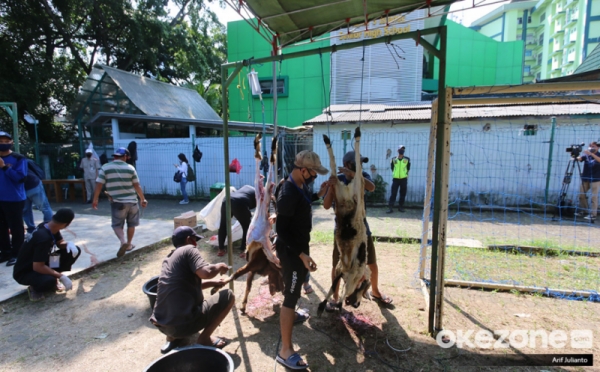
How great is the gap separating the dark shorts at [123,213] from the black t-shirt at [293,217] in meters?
3.49

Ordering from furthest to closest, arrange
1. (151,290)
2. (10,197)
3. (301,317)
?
(10,197), (151,290), (301,317)

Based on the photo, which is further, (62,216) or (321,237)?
(321,237)

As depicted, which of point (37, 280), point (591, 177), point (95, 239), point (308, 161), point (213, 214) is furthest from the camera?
point (591, 177)

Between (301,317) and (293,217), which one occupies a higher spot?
(293,217)

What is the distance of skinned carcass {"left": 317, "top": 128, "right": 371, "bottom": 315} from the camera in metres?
2.88

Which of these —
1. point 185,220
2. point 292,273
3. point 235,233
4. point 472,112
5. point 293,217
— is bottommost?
point 235,233

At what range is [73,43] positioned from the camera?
15703 millimetres

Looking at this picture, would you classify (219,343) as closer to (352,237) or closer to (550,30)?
(352,237)

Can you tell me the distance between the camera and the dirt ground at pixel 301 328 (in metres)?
2.67

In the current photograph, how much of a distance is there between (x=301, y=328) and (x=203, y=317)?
42.2 inches

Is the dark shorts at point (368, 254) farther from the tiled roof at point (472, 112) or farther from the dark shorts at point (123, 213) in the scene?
the tiled roof at point (472, 112)

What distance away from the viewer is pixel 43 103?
14.4 metres

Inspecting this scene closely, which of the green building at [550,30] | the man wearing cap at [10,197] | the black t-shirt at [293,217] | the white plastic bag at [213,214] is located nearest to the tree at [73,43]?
the man wearing cap at [10,197]

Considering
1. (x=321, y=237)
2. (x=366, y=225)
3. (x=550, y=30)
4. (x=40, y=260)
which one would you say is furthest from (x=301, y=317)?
(x=550, y=30)
